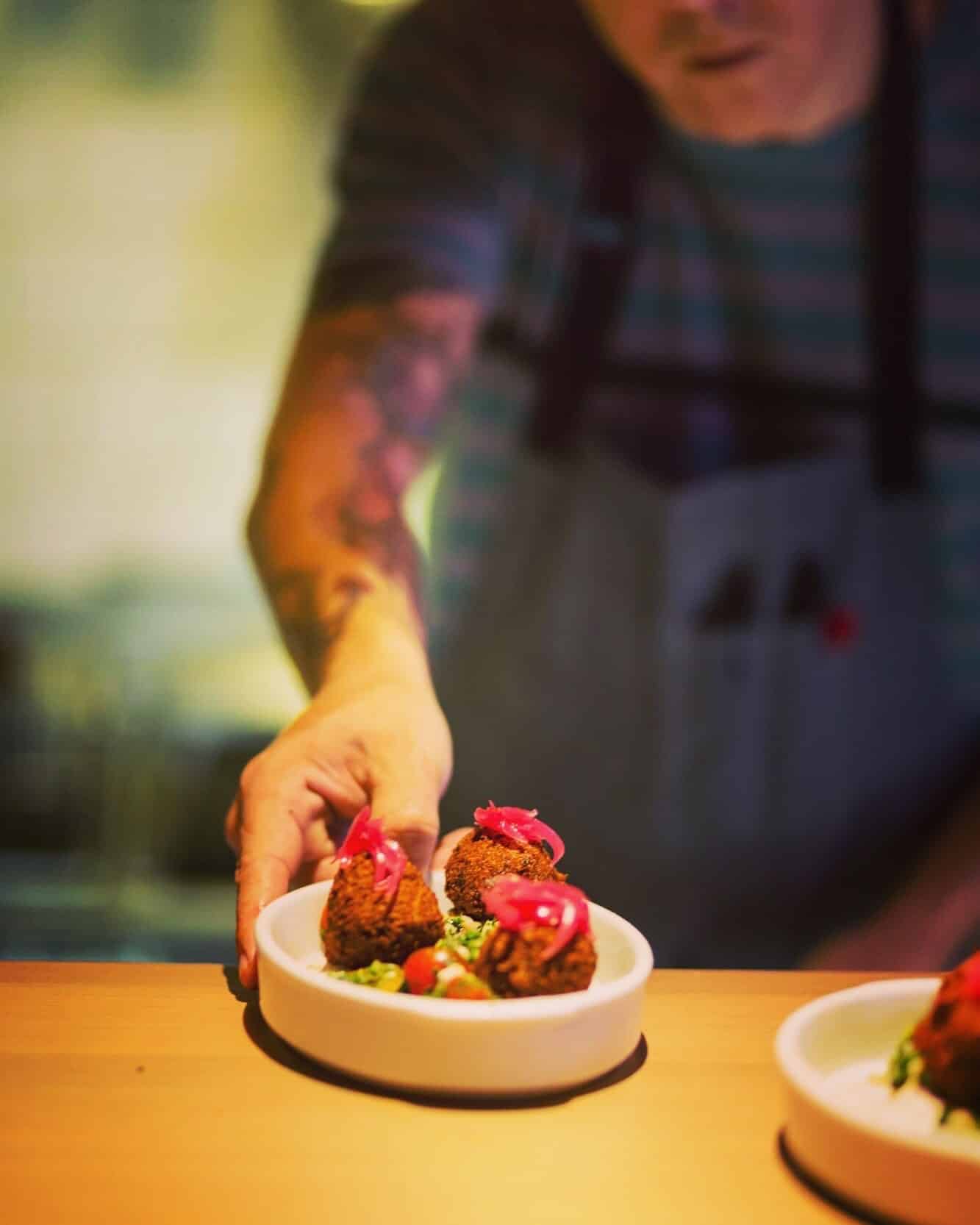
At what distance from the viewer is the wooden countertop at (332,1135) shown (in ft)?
2.92

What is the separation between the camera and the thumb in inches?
58.3

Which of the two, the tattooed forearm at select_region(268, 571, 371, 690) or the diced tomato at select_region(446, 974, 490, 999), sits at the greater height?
the diced tomato at select_region(446, 974, 490, 999)

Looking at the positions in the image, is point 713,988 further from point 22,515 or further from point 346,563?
point 22,515

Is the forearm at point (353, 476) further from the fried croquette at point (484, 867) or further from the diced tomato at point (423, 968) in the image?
the diced tomato at point (423, 968)

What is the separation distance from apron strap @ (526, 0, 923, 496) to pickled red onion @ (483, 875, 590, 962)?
4.44 ft

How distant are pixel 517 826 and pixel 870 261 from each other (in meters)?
1.53

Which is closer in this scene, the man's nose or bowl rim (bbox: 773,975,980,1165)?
bowl rim (bbox: 773,975,980,1165)

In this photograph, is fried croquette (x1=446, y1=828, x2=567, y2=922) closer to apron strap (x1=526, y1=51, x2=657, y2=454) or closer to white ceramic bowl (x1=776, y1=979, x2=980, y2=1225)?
white ceramic bowl (x1=776, y1=979, x2=980, y2=1225)

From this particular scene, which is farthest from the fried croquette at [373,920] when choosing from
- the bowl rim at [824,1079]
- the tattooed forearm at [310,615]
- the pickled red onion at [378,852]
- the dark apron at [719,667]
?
the dark apron at [719,667]

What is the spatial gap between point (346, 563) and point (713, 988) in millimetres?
939

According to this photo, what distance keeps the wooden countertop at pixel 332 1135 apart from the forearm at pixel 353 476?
2.30 feet

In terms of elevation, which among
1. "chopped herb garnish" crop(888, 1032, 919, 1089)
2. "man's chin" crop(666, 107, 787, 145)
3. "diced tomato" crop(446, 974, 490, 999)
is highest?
"man's chin" crop(666, 107, 787, 145)

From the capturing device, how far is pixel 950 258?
249 cm

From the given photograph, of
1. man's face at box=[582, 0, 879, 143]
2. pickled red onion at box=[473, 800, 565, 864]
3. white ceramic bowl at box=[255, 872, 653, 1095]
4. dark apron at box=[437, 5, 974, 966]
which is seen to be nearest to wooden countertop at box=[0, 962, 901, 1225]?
white ceramic bowl at box=[255, 872, 653, 1095]
